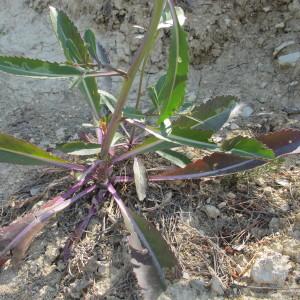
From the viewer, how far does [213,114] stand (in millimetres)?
2102

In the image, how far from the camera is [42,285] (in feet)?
6.17

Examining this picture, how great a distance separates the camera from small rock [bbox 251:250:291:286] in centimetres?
176

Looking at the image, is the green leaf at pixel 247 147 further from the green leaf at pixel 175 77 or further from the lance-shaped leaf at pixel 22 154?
the lance-shaped leaf at pixel 22 154

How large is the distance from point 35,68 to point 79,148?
0.44 meters

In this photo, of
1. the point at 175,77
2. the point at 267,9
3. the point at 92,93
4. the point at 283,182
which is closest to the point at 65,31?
the point at 92,93

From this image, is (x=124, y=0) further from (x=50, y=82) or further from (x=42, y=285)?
(x=42, y=285)

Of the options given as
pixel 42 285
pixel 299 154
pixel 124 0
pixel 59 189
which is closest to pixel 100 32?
pixel 124 0

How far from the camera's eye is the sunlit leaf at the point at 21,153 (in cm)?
203

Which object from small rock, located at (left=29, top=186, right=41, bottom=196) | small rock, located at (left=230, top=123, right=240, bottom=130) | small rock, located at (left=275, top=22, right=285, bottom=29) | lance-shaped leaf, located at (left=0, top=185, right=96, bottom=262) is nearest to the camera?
lance-shaped leaf, located at (left=0, top=185, right=96, bottom=262)

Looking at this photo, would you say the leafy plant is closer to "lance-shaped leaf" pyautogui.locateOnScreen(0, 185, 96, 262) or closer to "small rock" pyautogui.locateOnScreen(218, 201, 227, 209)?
"lance-shaped leaf" pyautogui.locateOnScreen(0, 185, 96, 262)

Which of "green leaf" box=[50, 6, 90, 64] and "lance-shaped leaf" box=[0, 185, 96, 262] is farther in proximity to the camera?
"green leaf" box=[50, 6, 90, 64]

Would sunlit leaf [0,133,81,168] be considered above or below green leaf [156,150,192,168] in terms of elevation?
above

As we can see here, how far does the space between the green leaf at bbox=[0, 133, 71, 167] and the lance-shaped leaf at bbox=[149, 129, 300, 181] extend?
525 mm

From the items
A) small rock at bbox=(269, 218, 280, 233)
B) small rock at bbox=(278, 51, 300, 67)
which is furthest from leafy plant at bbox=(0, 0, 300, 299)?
small rock at bbox=(278, 51, 300, 67)
